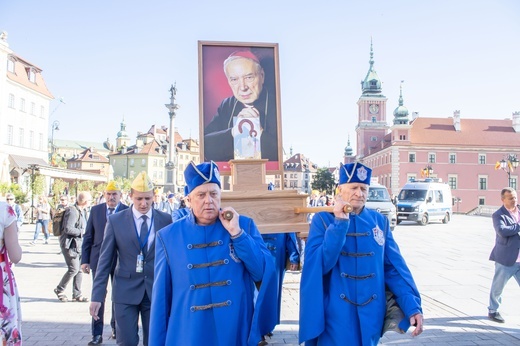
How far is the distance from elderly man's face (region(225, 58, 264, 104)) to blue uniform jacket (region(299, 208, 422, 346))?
6.88 feet

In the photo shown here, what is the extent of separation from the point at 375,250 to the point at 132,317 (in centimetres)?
241

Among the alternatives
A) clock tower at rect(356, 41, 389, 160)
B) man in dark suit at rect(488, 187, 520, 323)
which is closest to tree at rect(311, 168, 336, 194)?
clock tower at rect(356, 41, 389, 160)

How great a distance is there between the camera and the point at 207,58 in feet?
17.4

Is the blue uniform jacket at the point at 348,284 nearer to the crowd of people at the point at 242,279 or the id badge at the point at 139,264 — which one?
the crowd of people at the point at 242,279

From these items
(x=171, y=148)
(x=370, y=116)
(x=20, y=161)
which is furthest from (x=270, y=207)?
(x=370, y=116)

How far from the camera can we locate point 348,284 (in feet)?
11.6

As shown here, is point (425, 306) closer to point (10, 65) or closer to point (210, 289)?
point (210, 289)

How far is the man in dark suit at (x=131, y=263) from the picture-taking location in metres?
4.53

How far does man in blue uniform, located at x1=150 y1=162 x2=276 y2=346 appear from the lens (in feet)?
9.95

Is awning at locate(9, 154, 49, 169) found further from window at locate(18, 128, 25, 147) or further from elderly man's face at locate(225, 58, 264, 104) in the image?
elderly man's face at locate(225, 58, 264, 104)

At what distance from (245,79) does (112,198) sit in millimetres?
3031

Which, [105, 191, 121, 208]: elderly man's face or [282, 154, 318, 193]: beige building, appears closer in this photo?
[105, 191, 121, 208]: elderly man's face

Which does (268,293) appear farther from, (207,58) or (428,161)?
(428,161)

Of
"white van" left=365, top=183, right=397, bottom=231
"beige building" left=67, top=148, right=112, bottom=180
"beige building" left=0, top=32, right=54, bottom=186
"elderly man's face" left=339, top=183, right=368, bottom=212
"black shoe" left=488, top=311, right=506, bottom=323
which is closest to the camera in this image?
"elderly man's face" left=339, top=183, right=368, bottom=212
